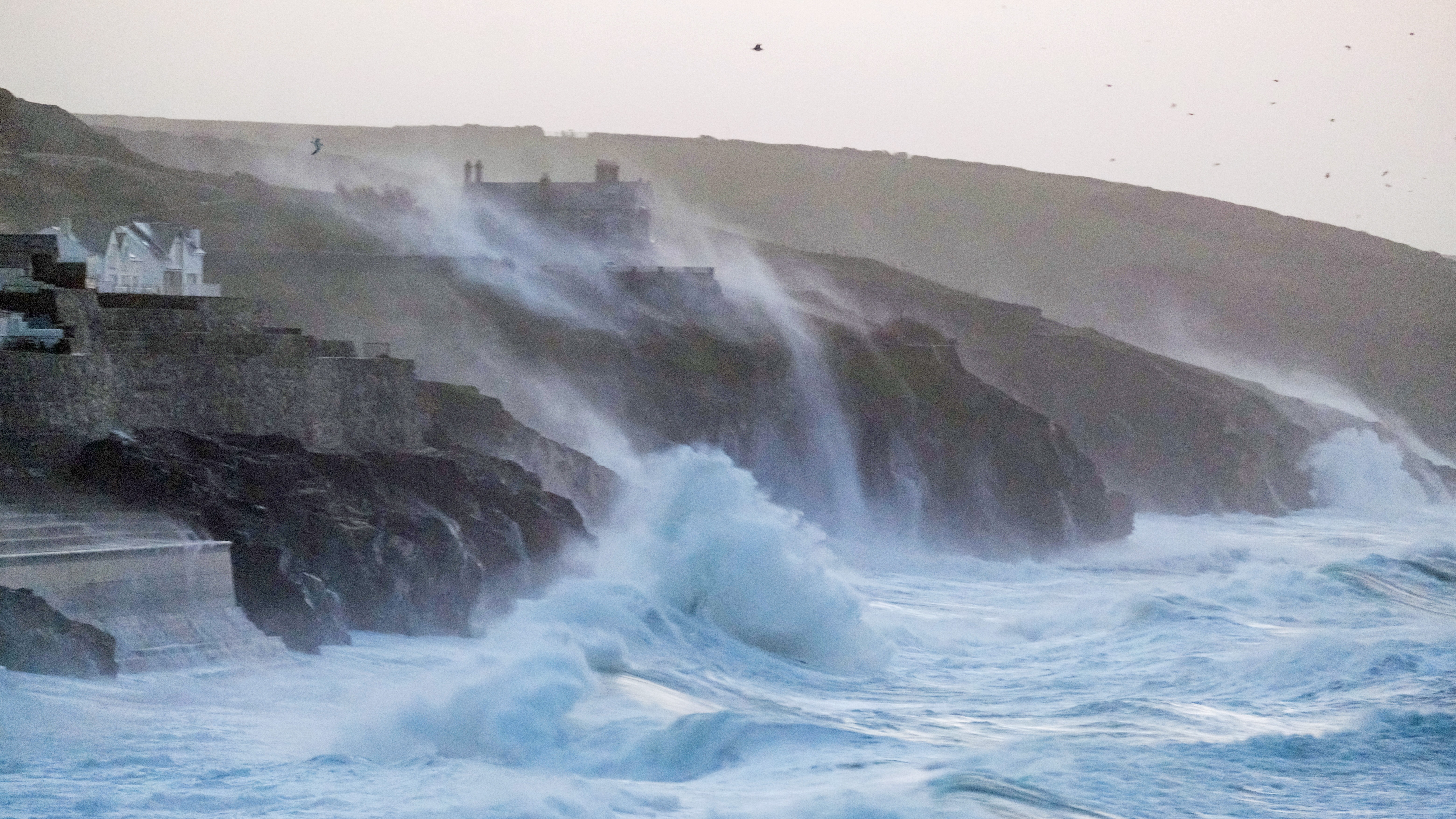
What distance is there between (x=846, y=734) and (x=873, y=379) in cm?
2821

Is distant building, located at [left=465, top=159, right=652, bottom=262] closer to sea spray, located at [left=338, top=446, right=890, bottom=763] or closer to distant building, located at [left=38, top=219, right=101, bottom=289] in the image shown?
sea spray, located at [left=338, top=446, right=890, bottom=763]

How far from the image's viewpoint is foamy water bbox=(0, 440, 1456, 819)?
1598 centimetres

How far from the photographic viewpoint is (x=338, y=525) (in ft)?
74.7

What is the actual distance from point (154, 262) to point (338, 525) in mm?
17052

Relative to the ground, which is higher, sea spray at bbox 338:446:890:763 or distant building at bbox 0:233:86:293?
distant building at bbox 0:233:86:293

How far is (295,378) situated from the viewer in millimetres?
25953

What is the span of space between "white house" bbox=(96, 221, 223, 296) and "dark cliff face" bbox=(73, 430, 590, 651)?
31.7 feet

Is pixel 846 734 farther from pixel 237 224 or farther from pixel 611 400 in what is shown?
pixel 237 224

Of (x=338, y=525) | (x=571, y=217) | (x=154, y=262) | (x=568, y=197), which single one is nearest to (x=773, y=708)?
(x=338, y=525)

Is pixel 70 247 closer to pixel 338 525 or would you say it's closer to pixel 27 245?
pixel 27 245

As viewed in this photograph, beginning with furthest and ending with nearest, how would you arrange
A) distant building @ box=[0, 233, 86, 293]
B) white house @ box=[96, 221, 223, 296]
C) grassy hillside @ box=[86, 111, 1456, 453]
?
grassy hillside @ box=[86, 111, 1456, 453]
white house @ box=[96, 221, 223, 296]
distant building @ box=[0, 233, 86, 293]

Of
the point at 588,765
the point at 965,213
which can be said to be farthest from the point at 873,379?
the point at 965,213

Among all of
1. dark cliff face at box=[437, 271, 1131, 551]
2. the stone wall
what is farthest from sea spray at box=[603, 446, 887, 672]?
dark cliff face at box=[437, 271, 1131, 551]

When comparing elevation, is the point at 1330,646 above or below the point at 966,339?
below
